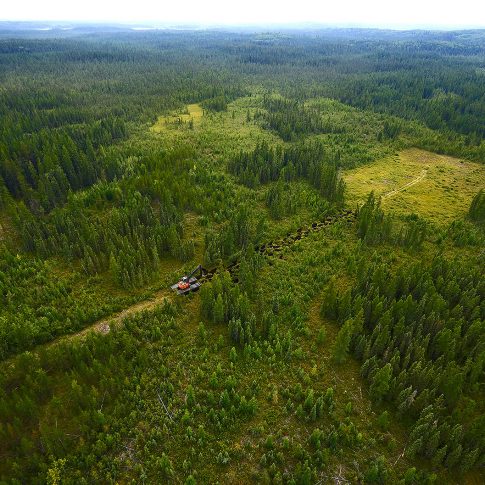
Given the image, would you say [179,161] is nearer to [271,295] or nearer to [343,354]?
[271,295]

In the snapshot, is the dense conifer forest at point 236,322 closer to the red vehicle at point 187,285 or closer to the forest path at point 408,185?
the forest path at point 408,185

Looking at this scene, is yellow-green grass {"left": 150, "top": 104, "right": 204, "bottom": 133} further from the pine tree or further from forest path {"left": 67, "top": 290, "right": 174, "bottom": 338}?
the pine tree

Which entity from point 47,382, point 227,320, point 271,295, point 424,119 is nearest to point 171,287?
point 227,320

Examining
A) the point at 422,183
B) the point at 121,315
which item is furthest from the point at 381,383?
the point at 422,183

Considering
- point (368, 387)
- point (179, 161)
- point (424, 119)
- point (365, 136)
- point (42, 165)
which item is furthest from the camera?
point (424, 119)

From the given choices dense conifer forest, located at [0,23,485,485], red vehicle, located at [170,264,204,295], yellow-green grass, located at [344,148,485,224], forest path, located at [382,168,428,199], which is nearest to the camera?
dense conifer forest, located at [0,23,485,485]

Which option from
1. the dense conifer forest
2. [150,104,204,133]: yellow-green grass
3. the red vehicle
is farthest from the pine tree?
[150,104,204,133]: yellow-green grass

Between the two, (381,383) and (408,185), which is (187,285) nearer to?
(381,383)
